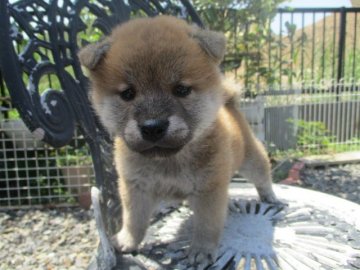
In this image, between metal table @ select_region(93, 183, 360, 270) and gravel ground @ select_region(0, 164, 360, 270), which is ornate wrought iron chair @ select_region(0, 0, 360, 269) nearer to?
metal table @ select_region(93, 183, 360, 270)

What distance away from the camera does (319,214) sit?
1.99m

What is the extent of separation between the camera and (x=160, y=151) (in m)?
1.50

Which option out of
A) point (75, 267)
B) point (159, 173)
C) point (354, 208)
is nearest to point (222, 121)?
point (159, 173)

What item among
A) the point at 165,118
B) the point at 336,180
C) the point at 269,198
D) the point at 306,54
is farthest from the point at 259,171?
the point at 306,54

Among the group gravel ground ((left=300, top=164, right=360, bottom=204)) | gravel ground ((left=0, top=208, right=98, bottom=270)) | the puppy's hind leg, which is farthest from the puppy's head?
gravel ground ((left=300, top=164, right=360, bottom=204))

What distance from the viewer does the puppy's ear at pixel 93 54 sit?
1627 mm

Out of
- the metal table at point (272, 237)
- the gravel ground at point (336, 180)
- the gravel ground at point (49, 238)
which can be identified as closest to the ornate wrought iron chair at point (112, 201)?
the metal table at point (272, 237)

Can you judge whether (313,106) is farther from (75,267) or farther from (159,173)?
(159,173)

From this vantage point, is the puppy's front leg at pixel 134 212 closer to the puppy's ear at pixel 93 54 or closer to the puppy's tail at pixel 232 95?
the puppy's ear at pixel 93 54

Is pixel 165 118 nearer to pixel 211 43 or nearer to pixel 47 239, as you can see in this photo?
pixel 211 43

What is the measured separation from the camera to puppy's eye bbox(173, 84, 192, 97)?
5.01 ft

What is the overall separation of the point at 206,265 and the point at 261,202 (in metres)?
0.74

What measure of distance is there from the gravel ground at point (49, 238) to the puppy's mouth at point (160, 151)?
6.21 ft

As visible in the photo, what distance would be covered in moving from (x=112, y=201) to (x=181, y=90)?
2.45 feet
